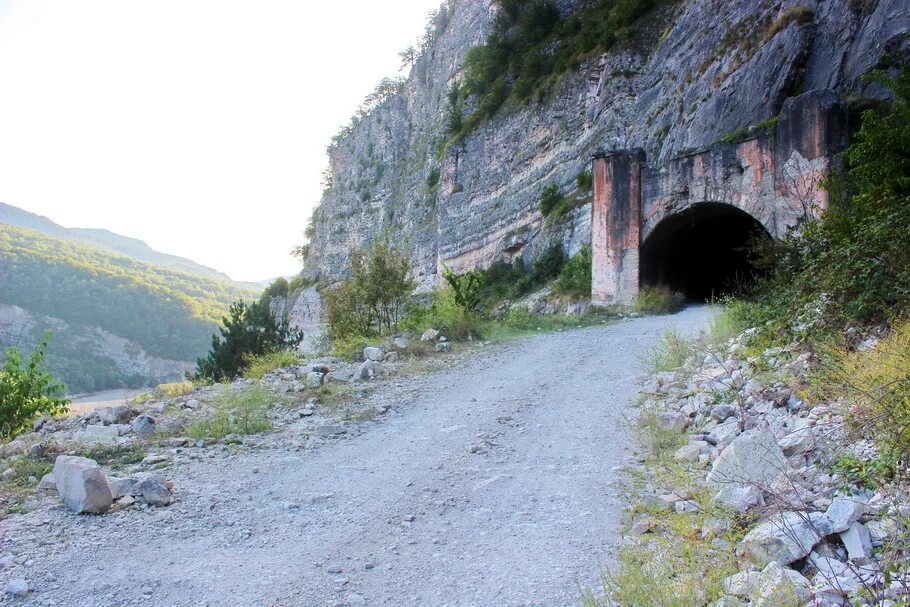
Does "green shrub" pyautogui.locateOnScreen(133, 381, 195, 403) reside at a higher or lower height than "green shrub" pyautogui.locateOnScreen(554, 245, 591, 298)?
lower

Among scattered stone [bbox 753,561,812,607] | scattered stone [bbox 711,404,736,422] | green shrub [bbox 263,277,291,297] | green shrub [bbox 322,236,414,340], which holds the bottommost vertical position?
scattered stone [bbox 753,561,812,607]

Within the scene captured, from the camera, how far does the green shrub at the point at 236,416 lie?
628 cm

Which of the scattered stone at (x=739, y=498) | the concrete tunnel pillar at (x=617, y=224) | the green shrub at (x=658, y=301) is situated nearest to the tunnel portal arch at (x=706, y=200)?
the concrete tunnel pillar at (x=617, y=224)

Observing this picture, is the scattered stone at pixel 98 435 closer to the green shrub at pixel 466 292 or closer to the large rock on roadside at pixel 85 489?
the large rock on roadside at pixel 85 489

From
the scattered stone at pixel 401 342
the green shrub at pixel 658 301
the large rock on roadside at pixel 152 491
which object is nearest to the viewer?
the large rock on roadside at pixel 152 491

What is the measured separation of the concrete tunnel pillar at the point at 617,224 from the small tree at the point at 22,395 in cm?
1262

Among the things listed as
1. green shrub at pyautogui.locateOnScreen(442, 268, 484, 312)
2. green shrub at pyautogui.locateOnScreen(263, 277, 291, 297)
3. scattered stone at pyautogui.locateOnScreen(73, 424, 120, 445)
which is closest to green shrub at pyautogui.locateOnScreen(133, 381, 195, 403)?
scattered stone at pyautogui.locateOnScreen(73, 424, 120, 445)

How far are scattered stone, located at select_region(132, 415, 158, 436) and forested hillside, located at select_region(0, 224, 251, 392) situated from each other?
194 feet

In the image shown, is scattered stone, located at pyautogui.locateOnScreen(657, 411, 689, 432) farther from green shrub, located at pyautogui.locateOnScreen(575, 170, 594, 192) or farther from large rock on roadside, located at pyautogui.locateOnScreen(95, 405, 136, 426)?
green shrub, located at pyautogui.locateOnScreen(575, 170, 594, 192)

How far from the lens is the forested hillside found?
2566 inches

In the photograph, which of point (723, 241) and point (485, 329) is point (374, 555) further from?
point (723, 241)

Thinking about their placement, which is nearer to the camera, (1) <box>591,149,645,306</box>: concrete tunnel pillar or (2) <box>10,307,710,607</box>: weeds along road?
(2) <box>10,307,710,607</box>: weeds along road

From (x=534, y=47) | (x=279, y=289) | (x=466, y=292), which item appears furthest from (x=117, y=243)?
(x=466, y=292)

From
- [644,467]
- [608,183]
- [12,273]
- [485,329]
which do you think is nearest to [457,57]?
[608,183]
